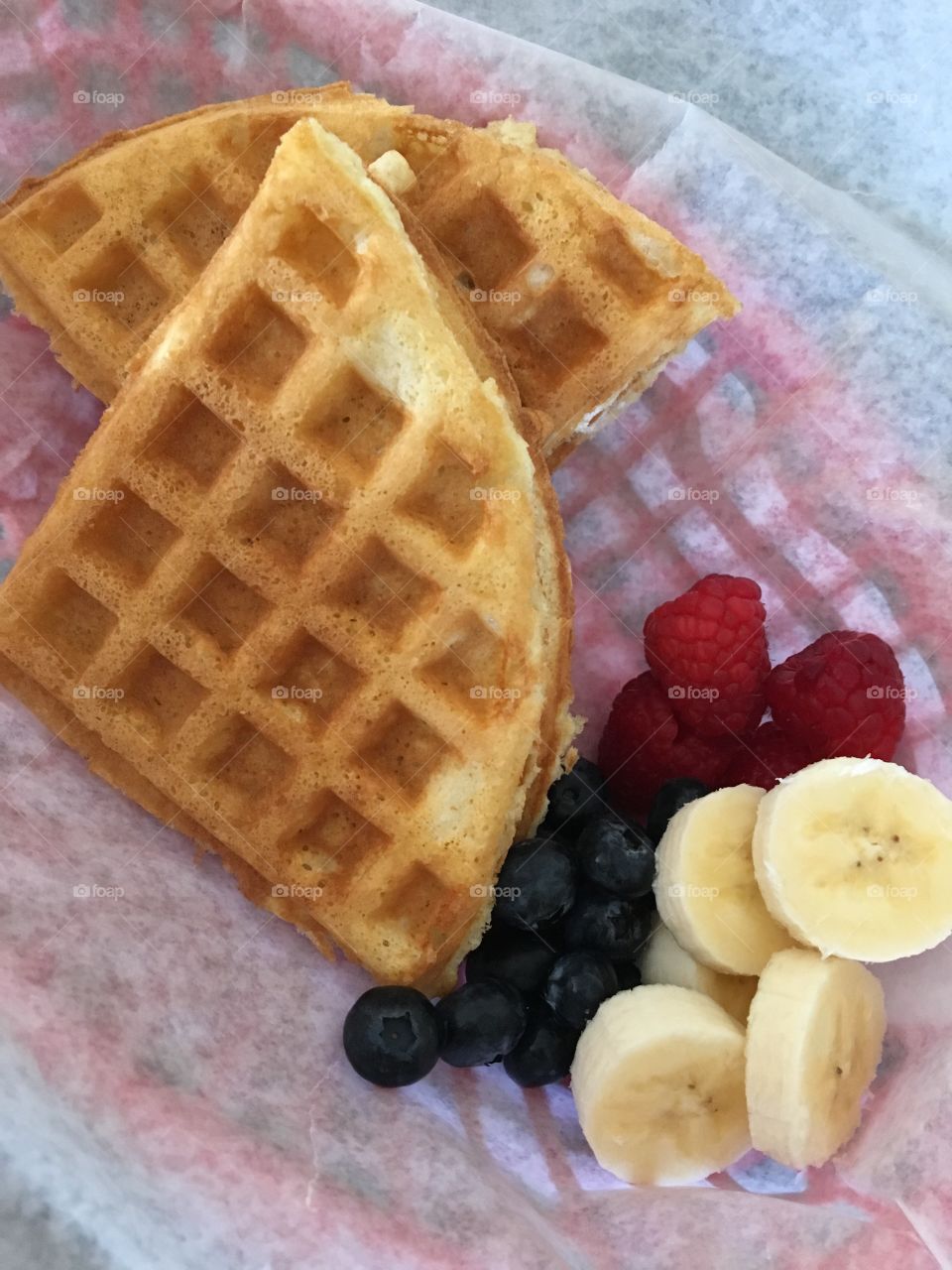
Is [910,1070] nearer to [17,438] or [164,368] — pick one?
[164,368]

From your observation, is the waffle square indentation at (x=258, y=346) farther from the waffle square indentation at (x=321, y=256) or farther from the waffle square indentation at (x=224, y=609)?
the waffle square indentation at (x=224, y=609)

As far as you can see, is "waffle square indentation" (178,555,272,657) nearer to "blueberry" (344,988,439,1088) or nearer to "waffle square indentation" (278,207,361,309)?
"waffle square indentation" (278,207,361,309)

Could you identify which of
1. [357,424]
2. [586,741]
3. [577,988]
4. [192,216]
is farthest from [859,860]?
[192,216]

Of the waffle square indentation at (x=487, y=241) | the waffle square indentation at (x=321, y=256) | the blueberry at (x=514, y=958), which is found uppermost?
the waffle square indentation at (x=487, y=241)

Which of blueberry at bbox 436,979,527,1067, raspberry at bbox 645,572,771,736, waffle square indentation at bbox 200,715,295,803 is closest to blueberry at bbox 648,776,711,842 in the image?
raspberry at bbox 645,572,771,736

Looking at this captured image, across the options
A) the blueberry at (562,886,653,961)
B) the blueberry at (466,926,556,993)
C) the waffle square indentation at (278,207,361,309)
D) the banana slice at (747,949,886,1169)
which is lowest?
the blueberry at (466,926,556,993)

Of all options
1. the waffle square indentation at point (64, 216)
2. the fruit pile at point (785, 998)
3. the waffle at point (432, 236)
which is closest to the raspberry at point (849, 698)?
the fruit pile at point (785, 998)

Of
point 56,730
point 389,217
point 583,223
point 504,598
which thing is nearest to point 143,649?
point 56,730

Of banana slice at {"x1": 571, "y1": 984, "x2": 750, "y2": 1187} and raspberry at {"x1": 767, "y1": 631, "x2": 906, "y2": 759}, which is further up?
raspberry at {"x1": 767, "y1": 631, "x2": 906, "y2": 759}
